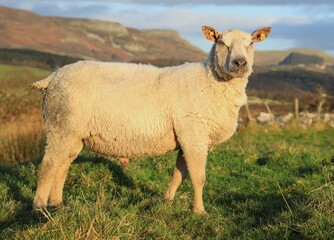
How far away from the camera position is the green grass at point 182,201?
4.77m

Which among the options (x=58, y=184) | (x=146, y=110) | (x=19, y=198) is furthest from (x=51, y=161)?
(x=146, y=110)

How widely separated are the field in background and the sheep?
59 cm

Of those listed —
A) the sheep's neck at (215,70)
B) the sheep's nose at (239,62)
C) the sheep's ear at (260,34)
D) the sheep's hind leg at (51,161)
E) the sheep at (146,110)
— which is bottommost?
the sheep's hind leg at (51,161)

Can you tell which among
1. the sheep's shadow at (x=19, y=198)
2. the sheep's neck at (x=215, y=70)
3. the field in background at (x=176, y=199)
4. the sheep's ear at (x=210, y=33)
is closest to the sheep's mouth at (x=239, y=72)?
the sheep's neck at (x=215, y=70)

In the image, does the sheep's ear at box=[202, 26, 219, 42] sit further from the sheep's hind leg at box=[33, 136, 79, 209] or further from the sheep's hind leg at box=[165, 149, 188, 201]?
the sheep's hind leg at box=[33, 136, 79, 209]

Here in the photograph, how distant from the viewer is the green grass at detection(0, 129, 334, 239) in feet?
15.7

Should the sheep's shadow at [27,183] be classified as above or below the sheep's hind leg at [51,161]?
below

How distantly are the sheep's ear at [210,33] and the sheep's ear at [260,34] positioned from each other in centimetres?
59

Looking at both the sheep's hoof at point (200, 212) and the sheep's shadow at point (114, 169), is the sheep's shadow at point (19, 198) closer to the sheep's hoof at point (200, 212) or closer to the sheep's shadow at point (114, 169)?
the sheep's shadow at point (114, 169)

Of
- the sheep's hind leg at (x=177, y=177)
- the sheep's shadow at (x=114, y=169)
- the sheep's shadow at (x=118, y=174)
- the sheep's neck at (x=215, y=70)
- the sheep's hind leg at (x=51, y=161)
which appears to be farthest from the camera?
the sheep's shadow at (x=114, y=169)

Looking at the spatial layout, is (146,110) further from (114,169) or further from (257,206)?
(114,169)

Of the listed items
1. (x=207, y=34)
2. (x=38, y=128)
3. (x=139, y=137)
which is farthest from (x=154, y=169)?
(x=38, y=128)

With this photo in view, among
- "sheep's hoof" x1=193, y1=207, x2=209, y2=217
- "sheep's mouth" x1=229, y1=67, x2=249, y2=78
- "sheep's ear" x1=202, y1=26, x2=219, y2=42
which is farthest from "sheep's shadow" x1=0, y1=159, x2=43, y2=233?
"sheep's ear" x1=202, y1=26, x2=219, y2=42

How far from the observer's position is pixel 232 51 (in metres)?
6.51
